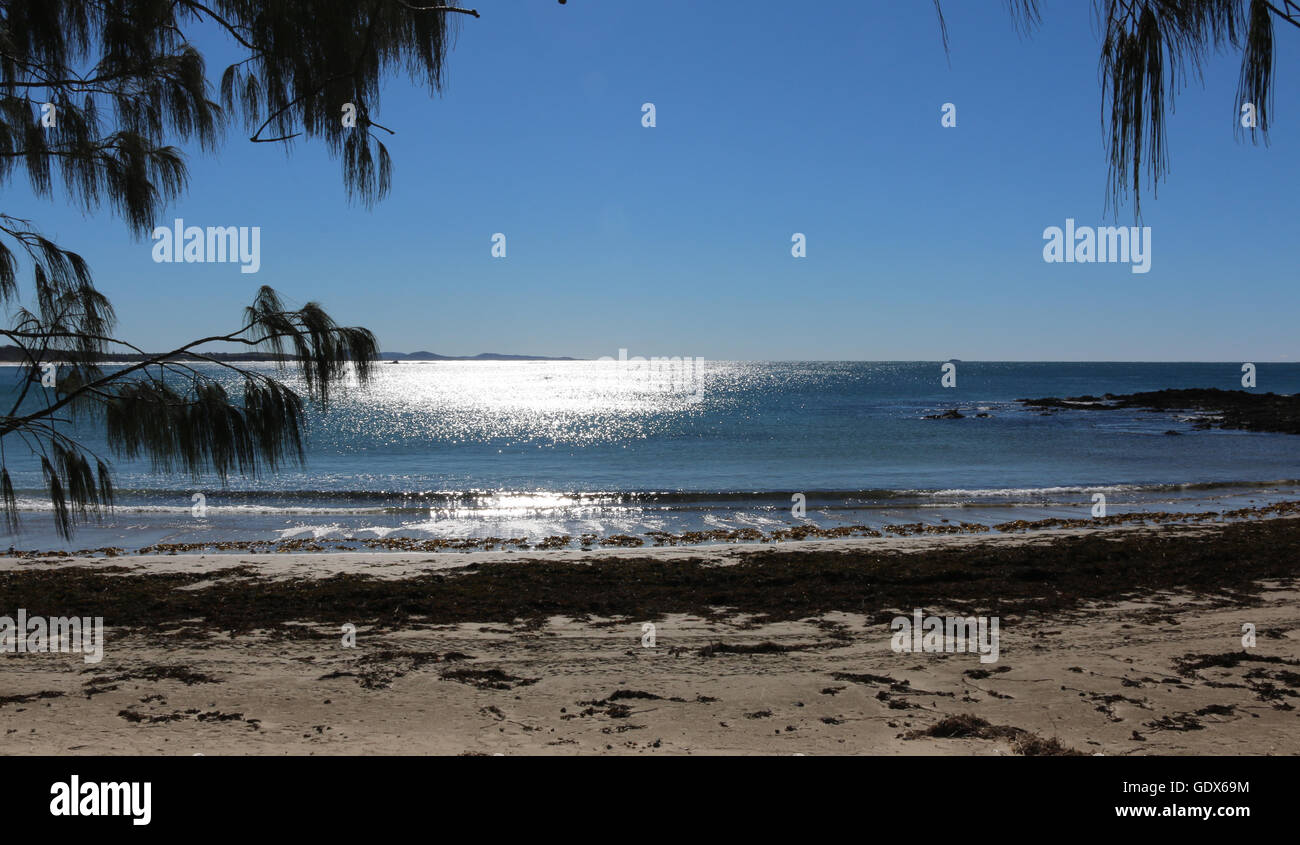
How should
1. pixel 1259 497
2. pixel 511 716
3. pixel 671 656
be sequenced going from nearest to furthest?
pixel 511 716 → pixel 671 656 → pixel 1259 497

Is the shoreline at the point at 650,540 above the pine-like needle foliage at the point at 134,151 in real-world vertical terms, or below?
below

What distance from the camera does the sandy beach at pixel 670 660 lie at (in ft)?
14.6

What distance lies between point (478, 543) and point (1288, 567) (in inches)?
444

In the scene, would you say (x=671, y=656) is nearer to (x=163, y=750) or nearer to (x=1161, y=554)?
(x=163, y=750)

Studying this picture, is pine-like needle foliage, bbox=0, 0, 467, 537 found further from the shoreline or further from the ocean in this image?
the shoreline

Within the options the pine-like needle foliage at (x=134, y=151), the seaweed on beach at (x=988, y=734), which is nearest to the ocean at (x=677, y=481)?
the pine-like needle foliage at (x=134, y=151)

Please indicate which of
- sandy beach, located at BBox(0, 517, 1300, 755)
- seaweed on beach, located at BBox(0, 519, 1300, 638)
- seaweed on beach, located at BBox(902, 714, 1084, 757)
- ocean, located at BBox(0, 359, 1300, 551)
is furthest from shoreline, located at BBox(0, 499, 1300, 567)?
seaweed on beach, located at BBox(902, 714, 1084, 757)

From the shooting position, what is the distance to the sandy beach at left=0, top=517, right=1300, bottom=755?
445 centimetres

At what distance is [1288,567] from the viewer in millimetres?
9055

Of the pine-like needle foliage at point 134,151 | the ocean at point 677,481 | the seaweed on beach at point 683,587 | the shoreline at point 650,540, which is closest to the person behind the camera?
the pine-like needle foliage at point 134,151

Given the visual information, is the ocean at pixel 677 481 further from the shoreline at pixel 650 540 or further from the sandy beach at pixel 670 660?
the sandy beach at pixel 670 660

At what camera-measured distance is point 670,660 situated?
19.6 feet

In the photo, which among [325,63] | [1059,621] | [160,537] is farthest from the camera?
[160,537]

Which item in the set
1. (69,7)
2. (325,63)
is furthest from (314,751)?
(69,7)
